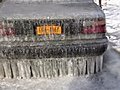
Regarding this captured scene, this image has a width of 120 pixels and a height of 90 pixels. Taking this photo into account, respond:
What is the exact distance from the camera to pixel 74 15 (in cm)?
493

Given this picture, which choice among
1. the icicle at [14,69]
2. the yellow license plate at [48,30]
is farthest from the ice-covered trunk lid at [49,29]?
the icicle at [14,69]

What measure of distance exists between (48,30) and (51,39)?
186mm

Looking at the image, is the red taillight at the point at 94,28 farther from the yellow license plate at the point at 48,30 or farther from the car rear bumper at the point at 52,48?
the yellow license plate at the point at 48,30

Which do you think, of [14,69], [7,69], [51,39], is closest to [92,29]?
[51,39]

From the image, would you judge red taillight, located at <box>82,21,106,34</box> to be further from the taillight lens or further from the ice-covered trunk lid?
the taillight lens

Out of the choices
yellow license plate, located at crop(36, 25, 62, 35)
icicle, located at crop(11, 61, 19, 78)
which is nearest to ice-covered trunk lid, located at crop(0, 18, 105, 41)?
yellow license plate, located at crop(36, 25, 62, 35)

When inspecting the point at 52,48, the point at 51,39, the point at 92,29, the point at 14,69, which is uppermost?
the point at 92,29

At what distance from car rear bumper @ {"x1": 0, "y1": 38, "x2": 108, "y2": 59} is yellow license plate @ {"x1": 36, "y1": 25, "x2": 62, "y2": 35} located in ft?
0.65

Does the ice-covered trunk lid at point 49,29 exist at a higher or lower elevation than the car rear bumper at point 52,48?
higher

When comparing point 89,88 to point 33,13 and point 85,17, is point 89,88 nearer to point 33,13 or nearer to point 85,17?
point 85,17

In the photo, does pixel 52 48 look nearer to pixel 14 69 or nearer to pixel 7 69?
pixel 14 69

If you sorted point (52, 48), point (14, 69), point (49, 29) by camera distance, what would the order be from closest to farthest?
1. point (49, 29)
2. point (52, 48)
3. point (14, 69)

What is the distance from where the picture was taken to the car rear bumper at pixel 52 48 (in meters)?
5.01

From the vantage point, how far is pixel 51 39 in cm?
497
